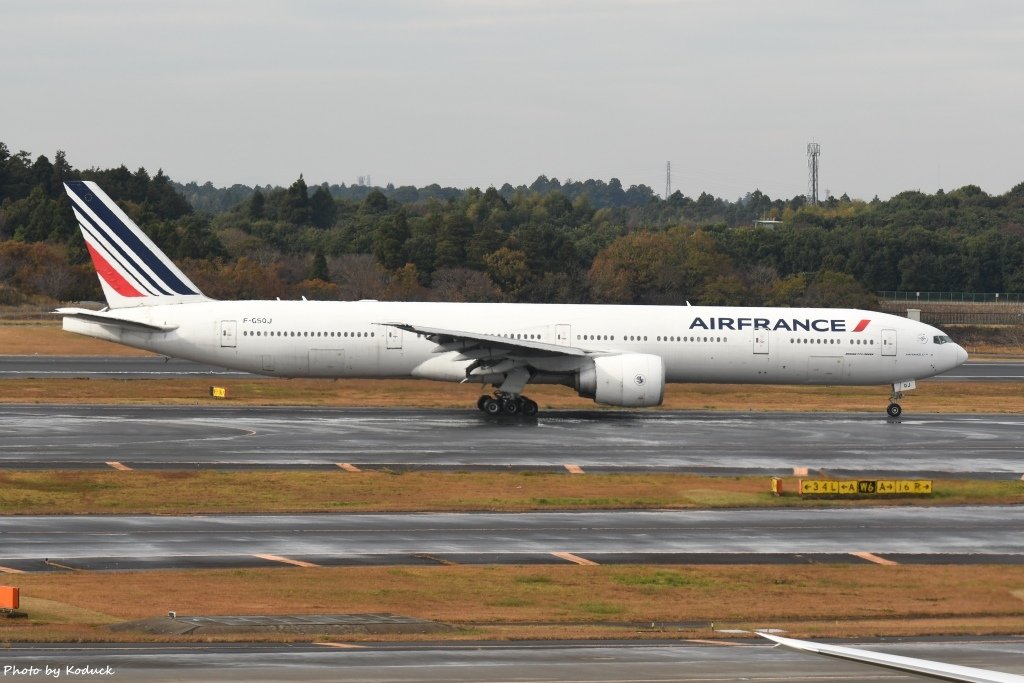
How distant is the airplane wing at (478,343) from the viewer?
4491 cm

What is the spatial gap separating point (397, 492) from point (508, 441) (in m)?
9.00

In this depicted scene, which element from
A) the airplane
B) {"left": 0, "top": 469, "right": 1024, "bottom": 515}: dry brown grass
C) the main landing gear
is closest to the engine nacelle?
the airplane

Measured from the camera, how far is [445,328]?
4856cm

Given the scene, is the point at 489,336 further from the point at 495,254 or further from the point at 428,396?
the point at 495,254

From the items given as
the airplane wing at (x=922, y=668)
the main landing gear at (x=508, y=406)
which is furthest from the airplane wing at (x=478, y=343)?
the airplane wing at (x=922, y=668)

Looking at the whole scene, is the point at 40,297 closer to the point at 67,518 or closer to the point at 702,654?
the point at 67,518

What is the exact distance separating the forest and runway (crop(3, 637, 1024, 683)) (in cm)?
7339

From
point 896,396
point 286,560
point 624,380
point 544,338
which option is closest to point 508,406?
point 544,338

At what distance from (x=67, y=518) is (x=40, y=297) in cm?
7246

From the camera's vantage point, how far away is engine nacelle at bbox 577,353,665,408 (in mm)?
45188

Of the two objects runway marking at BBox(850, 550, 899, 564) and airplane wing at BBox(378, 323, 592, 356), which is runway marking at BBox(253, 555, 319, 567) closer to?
runway marking at BBox(850, 550, 899, 564)

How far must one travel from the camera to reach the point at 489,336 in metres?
46.3

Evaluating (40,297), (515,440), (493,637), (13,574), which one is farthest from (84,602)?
(40,297)

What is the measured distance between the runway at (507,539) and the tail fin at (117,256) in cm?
2213
